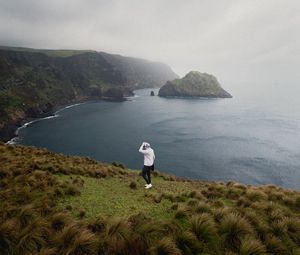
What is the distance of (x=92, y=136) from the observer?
10044 centimetres

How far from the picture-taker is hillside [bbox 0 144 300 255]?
7.27 meters

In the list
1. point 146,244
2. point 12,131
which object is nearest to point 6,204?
point 146,244

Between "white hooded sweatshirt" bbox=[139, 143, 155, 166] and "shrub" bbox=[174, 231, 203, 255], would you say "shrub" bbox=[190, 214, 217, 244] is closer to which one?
"shrub" bbox=[174, 231, 203, 255]

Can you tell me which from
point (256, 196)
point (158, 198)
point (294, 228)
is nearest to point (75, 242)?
point (158, 198)

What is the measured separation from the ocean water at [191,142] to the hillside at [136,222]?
50.8 metres

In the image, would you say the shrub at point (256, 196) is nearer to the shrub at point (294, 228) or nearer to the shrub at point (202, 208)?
the shrub at point (294, 228)

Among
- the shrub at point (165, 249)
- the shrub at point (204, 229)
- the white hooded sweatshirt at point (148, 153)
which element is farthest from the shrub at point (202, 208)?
the white hooded sweatshirt at point (148, 153)

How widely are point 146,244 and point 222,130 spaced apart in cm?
11546

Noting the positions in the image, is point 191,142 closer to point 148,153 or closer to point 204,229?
point 148,153

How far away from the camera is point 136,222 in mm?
8852

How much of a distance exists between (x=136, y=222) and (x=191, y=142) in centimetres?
8736

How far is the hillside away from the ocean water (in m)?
50.8

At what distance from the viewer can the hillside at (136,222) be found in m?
7.27

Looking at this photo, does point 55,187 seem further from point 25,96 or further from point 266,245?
point 25,96
